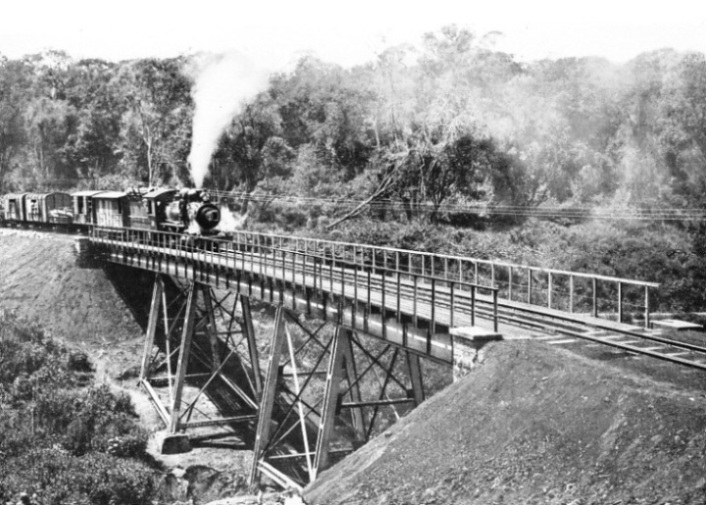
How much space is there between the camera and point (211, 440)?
21.9 metres

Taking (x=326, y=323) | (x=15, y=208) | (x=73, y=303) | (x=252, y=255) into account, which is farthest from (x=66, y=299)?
(x=15, y=208)

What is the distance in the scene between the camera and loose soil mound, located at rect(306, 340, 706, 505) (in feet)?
25.8

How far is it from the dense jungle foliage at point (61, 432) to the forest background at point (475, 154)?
11593 millimetres

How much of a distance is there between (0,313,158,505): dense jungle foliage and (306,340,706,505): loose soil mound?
28.2ft

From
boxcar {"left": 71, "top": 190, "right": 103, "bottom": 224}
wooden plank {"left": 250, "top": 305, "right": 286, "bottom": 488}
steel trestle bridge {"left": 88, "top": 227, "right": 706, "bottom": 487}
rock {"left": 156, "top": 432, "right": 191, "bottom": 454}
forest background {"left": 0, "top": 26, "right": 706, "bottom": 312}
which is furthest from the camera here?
boxcar {"left": 71, "top": 190, "right": 103, "bottom": 224}

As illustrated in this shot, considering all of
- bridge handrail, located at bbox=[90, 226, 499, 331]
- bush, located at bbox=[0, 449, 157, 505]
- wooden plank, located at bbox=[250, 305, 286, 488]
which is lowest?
bush, located at bbox=[0, 449, 157, 505]

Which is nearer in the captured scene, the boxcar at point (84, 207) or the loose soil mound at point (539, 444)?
the loose soil mound at point (539, 444)

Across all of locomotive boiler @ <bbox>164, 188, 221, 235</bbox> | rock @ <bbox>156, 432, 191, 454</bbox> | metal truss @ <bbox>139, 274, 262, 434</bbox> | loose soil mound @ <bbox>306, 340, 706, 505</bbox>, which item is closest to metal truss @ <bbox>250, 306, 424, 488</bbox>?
metal truss @ <bbox>139, 274, 262, 434</bbox>

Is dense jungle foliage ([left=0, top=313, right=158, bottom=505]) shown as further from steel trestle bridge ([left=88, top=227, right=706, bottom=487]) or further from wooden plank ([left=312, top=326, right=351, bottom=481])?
wooden plank ([left=312, top=326, right=351, bottom=481])

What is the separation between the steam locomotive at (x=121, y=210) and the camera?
25391mm

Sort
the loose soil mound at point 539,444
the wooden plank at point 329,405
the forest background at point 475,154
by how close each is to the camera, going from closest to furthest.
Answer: the loose soil mound at point 539,444 → the wooden plank at point 329,405 → the forest background at point 475,154

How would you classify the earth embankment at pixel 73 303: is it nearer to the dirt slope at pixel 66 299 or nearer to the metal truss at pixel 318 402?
the dirt slope at pixel 66 299

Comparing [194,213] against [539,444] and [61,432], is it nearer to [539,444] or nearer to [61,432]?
[61,432]

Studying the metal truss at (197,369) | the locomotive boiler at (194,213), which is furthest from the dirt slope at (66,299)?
the locomotive boiler at (194,213)
